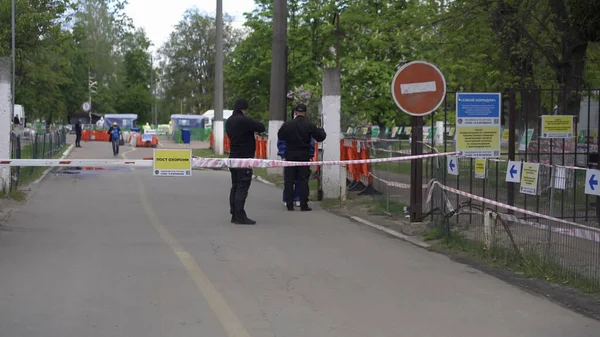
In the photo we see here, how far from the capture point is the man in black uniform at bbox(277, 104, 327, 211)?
14.5m

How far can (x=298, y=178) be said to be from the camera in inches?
577

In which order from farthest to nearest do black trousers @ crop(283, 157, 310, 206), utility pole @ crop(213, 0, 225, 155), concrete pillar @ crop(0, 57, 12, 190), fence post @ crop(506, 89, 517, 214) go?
utility pole @ crop(213, 0, 225, 155), concrete pillar @ crop(0, 57, 12, 190), black trousers @ crop(283, 157, 310, 206), fence post @ crop(506, 89, 517, 214)

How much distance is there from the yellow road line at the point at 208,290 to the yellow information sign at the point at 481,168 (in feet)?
14.4

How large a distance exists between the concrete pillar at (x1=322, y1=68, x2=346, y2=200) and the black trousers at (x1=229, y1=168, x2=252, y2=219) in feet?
11.1

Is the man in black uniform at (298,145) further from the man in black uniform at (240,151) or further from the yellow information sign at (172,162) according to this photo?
the yellow information sign at (172,162)

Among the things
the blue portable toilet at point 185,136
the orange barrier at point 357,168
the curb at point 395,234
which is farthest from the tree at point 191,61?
the curb at point 395,234

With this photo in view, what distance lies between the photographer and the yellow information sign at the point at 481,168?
1140 centimetres

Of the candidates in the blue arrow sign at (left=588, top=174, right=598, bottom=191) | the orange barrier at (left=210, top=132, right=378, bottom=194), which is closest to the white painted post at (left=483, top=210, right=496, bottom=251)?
the blue arrow sign at (left=588, top=174, right=598, bottom=191)

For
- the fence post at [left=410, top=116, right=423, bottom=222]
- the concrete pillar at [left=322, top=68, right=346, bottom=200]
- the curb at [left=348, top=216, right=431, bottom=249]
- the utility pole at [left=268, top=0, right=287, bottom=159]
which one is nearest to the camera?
the curb at [left=348, top=216, right=431, bottom=249]

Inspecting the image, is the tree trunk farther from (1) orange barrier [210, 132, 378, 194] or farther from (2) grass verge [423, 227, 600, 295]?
(2) grass verge [423, 227, 600, 295]

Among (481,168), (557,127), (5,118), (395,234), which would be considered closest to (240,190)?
(395,234)

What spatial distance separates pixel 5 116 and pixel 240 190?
5588 millimetres

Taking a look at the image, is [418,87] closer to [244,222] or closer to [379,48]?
[244,222]

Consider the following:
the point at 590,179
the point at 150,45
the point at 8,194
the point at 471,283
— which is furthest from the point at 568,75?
the point at 150,45
